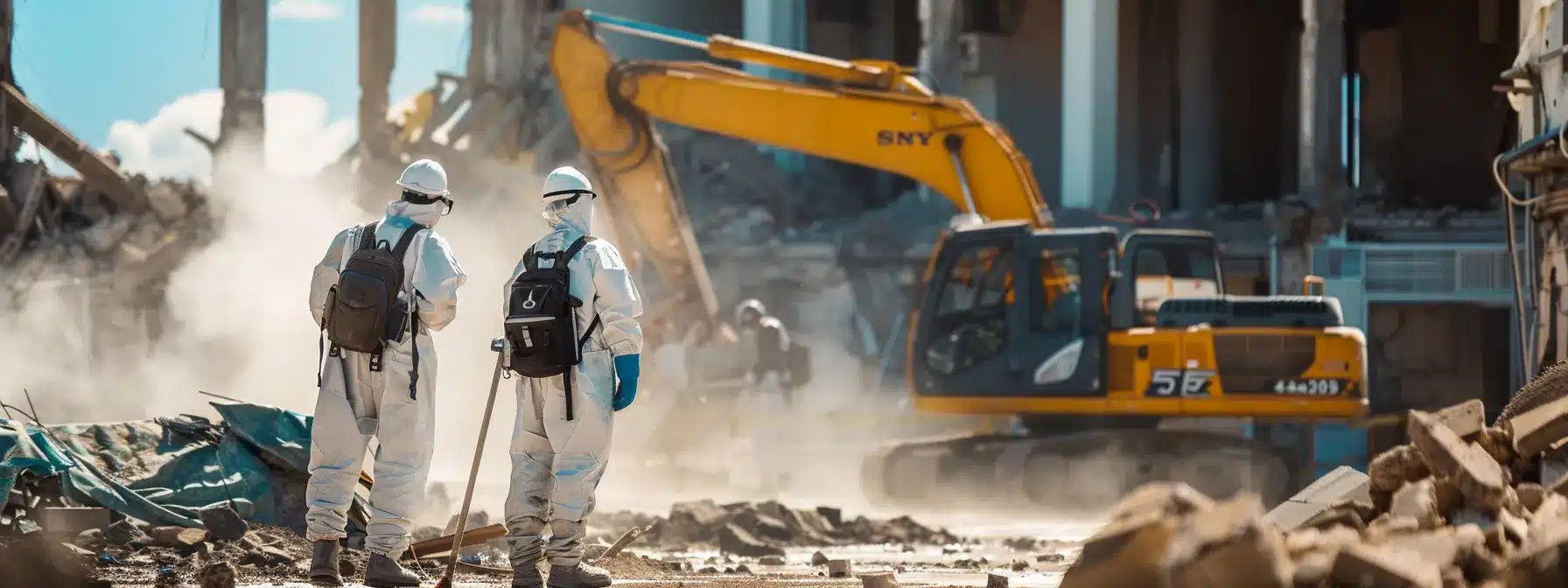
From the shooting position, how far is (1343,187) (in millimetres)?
18984

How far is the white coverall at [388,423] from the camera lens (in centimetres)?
643

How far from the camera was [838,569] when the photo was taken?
7.41m

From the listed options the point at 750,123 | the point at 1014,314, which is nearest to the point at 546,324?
the point at 1014,314

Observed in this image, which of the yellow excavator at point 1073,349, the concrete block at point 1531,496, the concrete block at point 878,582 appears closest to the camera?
the concrete block at point 1531,496

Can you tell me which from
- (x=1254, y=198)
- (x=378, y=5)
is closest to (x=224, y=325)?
(x=378, y=5)

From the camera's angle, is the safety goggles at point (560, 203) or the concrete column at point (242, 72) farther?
the concrete column at point (242, 72)

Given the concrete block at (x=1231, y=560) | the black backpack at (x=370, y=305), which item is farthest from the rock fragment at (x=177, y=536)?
the concrete block at (x=1231, y=560)

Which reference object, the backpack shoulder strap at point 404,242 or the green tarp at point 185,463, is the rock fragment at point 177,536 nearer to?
the green tarp at point 185,463

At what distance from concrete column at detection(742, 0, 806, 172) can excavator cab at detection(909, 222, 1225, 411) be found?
9400 millimetres

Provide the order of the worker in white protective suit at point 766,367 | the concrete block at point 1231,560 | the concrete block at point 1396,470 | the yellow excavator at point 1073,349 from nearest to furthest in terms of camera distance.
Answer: the concrete block at point 1231,560 < the concrete block at point 1396,470 < the yellow excavator at point 1073,349 < the worker in white protective suit at point 766,367

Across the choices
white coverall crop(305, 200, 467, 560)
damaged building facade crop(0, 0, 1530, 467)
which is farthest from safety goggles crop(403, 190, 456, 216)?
damaged building facade crop(0, 0, 1530, 467)

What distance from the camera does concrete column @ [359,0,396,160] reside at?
19172 mm

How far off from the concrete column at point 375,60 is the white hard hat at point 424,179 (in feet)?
41.2

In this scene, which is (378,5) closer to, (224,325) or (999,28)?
(224,325)
